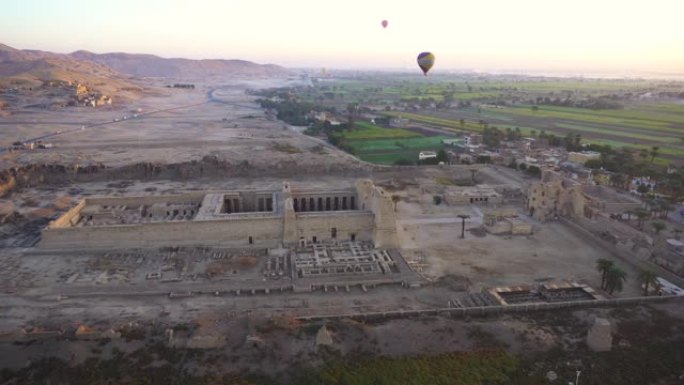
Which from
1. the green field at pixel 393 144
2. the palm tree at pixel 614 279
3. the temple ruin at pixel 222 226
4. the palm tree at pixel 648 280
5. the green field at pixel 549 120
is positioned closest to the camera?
the palm tree at pixel 648 280

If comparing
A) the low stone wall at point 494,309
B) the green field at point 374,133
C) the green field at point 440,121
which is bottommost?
the low stone wall at point 494,309

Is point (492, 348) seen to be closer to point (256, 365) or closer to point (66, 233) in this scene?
point (256, 365)

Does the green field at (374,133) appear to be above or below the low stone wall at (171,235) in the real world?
above

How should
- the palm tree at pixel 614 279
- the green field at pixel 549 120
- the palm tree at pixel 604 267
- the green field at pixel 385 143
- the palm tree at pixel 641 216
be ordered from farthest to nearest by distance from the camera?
the green field at pixel 549 120
the green field at pixel 385 143
the palm tree at pixel 641 216
the palm tree at pixel 604 267
the palm tree at pixel 614 279

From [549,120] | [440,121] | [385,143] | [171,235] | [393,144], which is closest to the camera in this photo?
[171,235]

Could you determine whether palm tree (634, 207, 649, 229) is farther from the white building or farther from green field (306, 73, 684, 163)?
green field (306, 73, 684, 163)

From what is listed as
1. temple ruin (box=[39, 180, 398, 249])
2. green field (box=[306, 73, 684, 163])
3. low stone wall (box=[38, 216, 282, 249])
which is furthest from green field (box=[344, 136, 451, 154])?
low stone wall (box=[38, 216, 282, 249])

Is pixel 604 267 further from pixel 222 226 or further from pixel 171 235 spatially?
pixel 171 235

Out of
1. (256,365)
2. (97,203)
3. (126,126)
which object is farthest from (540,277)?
(126,126)

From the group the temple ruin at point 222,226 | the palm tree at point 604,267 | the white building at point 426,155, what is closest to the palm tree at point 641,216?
the palm tree at point 604,267

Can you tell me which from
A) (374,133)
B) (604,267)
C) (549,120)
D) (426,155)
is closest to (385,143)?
(374,133)

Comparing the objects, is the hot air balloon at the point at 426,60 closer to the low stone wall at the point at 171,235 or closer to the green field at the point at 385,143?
the green field at the point at 385,143
